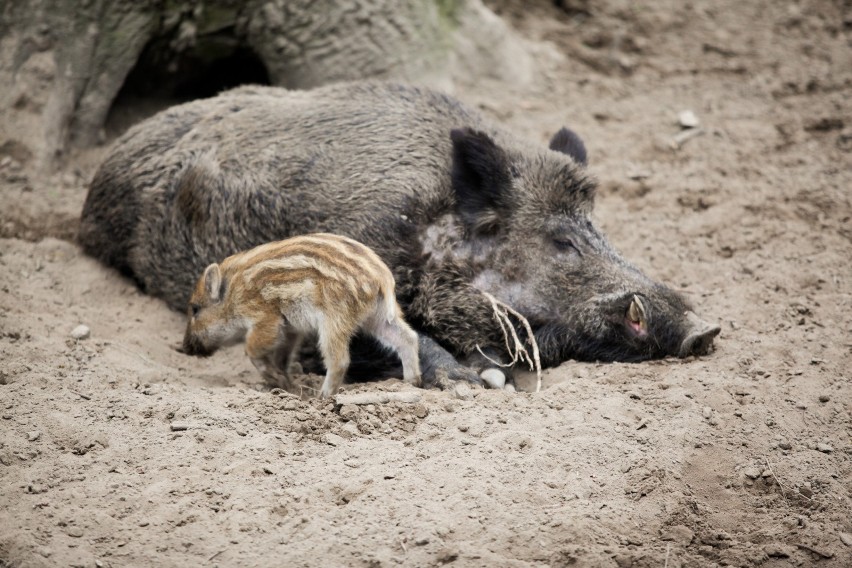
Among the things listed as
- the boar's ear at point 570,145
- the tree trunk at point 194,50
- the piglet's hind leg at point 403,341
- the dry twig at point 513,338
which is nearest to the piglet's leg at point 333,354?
the piglet's hind leg at point 403,341

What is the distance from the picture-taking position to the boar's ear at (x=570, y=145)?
598 cm

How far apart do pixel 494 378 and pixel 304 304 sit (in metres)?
1.10

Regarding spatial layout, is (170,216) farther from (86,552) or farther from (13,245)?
(86,552)

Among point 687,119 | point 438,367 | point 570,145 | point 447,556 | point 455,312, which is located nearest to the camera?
point 447,556

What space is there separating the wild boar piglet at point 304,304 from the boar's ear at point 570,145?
169cm

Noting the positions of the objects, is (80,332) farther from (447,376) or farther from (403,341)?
(447,376)

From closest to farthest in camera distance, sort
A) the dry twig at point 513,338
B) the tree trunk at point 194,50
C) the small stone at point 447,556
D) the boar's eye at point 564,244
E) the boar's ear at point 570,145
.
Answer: the small stone at point 447,556 < the dry twig at point 513,338 < the boar's eye at point 564,244 < the boar's ear at point 570,145 < the tree trunk at point 194,50

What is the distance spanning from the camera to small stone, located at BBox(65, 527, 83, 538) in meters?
3.56

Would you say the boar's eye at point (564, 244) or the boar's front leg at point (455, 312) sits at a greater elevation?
the boar's eye at point (564, 244)

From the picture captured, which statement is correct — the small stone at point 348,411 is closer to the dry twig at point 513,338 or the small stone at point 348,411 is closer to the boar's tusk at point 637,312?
the dry twig at point 513,338

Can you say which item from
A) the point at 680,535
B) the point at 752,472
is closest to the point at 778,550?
the point at 680,535

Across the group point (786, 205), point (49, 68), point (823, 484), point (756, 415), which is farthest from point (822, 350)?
point (49, 68)

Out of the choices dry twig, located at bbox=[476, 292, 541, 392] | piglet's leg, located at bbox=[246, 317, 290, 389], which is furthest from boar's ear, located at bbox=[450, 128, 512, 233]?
piglet's leg, located at bbox=[246, 317, 290, 389]

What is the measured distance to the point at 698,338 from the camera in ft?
16.2
